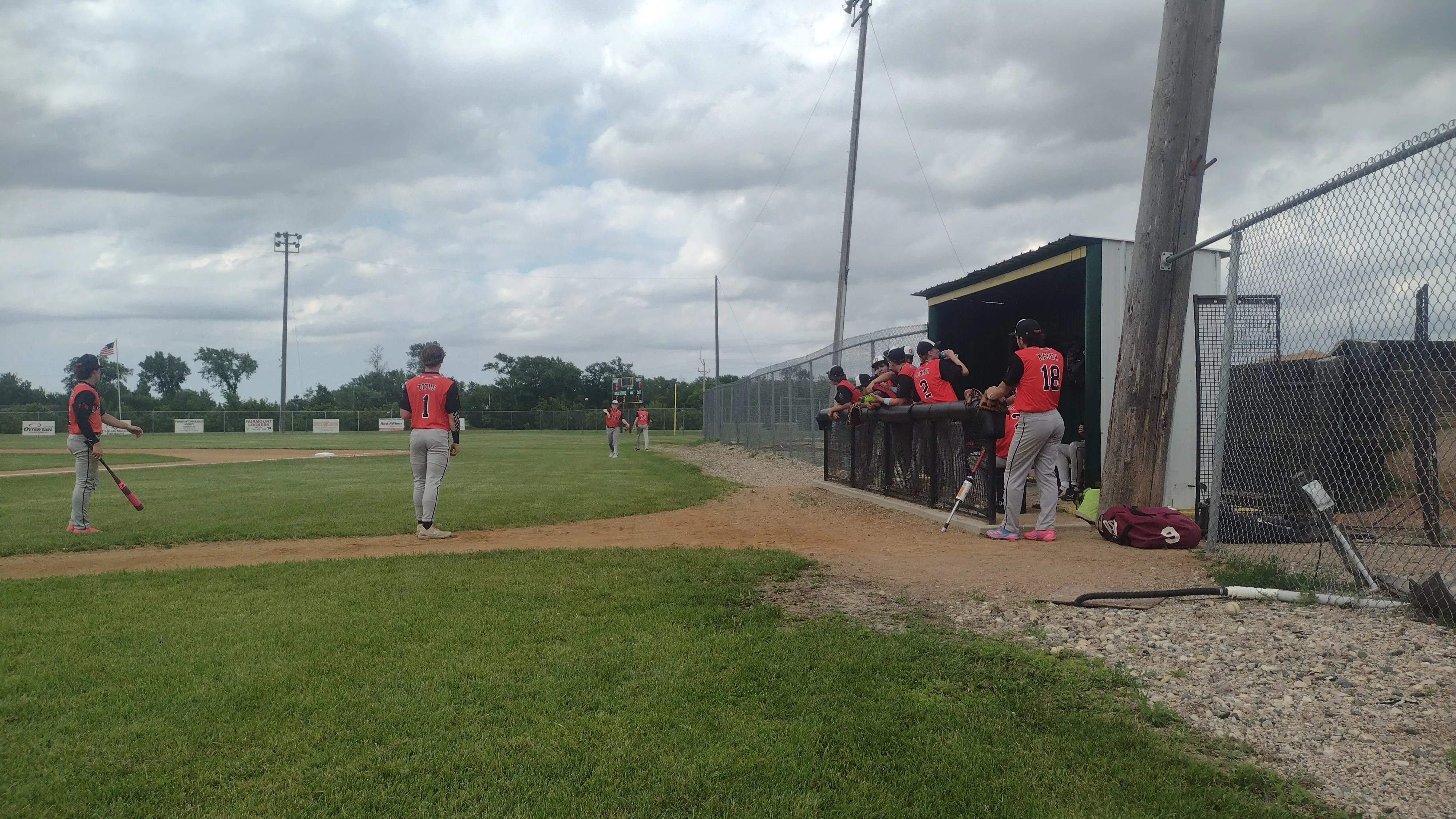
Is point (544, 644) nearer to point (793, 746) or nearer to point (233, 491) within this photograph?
point (793, 746)

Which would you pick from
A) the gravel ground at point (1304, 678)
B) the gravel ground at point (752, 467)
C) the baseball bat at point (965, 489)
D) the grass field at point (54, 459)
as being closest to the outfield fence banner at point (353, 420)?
the gravel ground at point (752, 467)

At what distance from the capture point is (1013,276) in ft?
40.5

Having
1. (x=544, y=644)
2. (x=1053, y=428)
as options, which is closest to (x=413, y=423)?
(x=544, y=644)

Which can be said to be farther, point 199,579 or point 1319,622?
point 199,579

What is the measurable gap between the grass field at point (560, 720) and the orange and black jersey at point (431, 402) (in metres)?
3.49

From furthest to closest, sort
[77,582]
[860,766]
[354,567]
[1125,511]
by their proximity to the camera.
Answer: [1125,511] < [354,567] < [77,582] < [860,766]

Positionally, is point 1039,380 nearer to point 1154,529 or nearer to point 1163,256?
point 1163,256

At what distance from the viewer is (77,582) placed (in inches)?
238

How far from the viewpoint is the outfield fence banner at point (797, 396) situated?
15266mm

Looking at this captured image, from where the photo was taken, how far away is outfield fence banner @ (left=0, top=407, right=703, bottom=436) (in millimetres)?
59406

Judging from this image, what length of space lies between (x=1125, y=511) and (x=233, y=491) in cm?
1252

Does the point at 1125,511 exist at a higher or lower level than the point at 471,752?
higher

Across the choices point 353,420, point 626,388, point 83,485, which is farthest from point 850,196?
point 353,420

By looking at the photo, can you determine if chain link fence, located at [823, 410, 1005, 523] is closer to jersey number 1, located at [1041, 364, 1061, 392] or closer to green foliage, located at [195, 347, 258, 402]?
jersey number 1, located at [1041, 364, 1061, 392]
